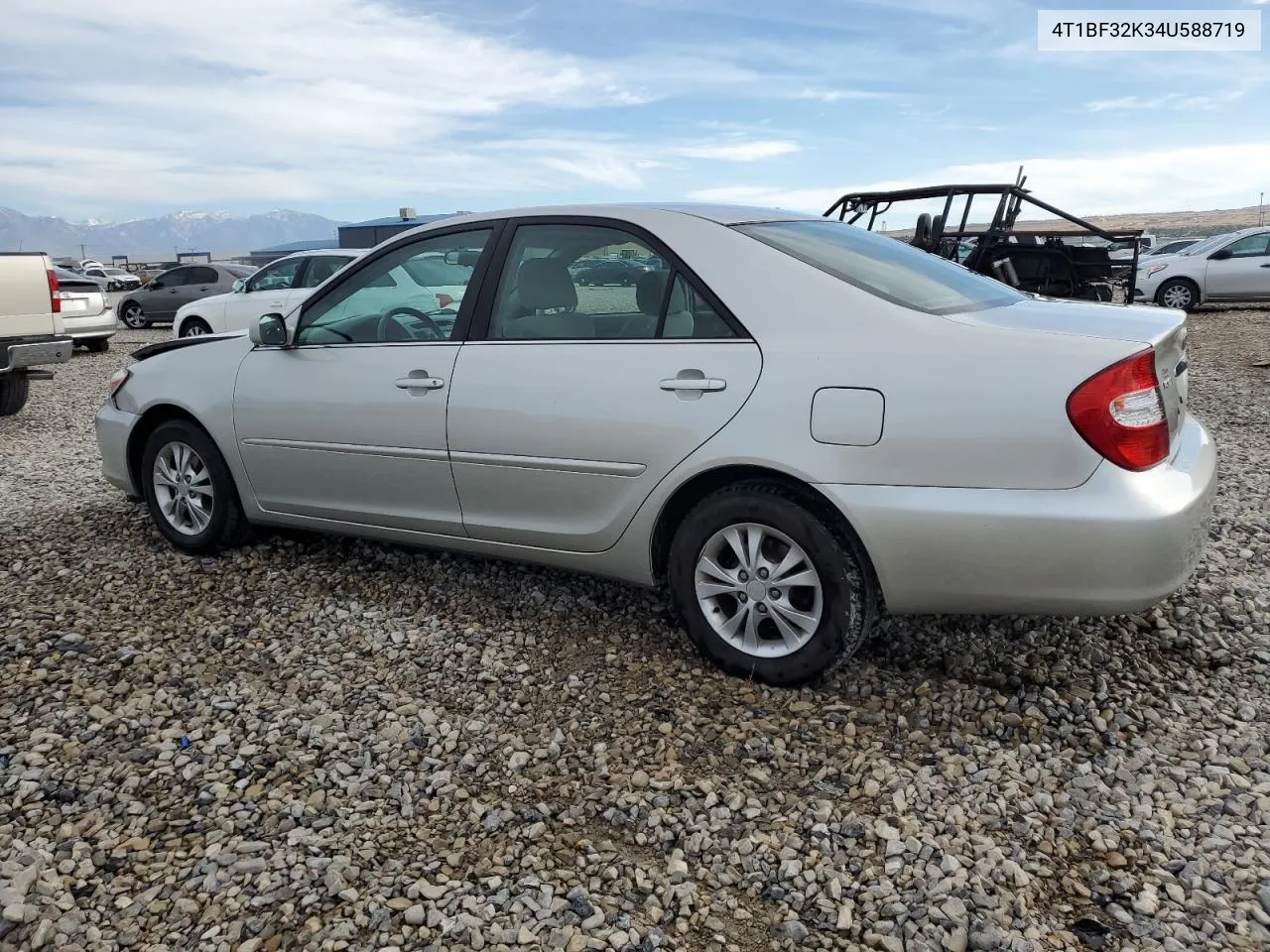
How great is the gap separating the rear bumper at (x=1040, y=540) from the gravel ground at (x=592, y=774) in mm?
472

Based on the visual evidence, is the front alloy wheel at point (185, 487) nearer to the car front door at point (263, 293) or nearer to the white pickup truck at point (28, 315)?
the white pickup truck at point (28, 315)

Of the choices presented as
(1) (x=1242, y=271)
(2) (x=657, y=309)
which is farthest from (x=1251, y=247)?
(2) (x=657, y=309)

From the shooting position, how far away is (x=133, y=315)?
69.5 feet

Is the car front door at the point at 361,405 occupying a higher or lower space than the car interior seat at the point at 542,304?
lower

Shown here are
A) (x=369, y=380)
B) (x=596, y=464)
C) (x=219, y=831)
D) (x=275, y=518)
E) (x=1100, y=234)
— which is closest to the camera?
(x=219, y=831)

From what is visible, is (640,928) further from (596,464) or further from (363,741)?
(596,464)

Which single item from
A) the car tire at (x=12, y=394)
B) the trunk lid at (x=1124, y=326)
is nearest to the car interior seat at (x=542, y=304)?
the trunk lid at (x=1124, y=326)

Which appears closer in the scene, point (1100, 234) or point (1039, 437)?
point (1039, 437)

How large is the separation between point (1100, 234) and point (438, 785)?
10.7 metres

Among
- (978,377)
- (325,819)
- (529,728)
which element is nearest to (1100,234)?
(978,377)

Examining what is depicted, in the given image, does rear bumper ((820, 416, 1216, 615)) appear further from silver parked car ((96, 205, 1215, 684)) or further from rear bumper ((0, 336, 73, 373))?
rear bumper ((0, 336, 73, 373))

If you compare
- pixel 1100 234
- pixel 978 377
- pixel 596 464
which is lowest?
pixel 596 464

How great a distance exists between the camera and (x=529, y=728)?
3291mm

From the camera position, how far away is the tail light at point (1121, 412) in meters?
2.84
